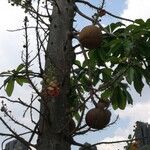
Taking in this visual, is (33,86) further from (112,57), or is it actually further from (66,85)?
(112,57)

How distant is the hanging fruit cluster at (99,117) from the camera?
17.7 ft

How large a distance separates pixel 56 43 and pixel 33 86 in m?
1.17

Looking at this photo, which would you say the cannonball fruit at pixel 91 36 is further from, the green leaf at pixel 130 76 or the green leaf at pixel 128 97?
the green leaf at pixel 128 97

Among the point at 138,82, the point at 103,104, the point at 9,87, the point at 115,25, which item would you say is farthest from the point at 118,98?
the point at 103,104

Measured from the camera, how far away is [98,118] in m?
5.42

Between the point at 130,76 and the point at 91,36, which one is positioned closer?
the point at 91,36

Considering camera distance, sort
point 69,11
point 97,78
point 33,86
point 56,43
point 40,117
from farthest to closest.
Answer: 1. point 97,78
2. point 69,11
3. point 56,43
4. point 40,117
5. point 33,86

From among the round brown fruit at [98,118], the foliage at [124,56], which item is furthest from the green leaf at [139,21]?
the round brown fruit at [98,118]

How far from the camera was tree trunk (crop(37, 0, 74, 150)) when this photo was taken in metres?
5.78

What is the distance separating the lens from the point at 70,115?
607 cm

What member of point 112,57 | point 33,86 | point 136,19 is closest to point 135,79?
point 112,57

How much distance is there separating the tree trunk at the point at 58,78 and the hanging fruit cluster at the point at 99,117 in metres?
0.31

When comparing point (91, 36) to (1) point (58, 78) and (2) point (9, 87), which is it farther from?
(2) point (9, 87)

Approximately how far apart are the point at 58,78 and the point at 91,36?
0.67 meters
